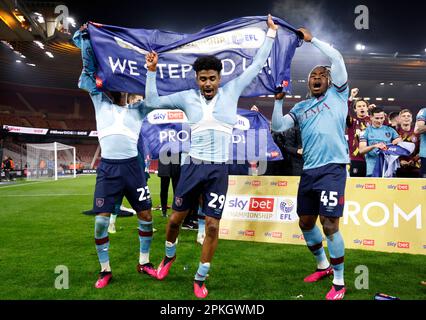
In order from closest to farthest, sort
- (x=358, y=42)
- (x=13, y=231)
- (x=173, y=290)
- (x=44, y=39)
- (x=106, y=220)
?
1. (x=173, y=290)
2. (x=106, y=220)
3. (x=13, y=231)
4. (x=44, y=39)
5. (x=358, y=42)

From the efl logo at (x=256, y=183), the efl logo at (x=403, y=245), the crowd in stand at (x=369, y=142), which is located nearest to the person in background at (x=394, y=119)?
the crowd in stand at (x=369, y=142)

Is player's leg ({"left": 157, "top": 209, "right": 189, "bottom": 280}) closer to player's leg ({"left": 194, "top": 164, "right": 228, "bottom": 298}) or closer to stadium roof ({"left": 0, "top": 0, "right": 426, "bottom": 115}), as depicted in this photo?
player's leg ({"left": 194, "top": 164, "right": 228, "bottom": 298})

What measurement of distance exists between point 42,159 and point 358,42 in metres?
32.3

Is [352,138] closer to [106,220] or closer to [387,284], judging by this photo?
[387,284]

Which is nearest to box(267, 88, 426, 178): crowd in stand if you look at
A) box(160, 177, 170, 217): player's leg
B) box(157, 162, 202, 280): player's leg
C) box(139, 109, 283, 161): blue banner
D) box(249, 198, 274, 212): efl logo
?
box(139, 109, 283, 161): blue banner

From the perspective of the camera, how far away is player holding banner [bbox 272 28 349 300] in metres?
3.54

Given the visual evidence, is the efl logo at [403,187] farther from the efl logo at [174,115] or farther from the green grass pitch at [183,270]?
the efl logo at [174,115]

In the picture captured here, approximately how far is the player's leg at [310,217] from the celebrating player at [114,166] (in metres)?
1.74

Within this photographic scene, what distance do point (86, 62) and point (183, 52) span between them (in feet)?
4.05

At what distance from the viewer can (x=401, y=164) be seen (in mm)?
7316

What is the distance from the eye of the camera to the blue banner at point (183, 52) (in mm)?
4605

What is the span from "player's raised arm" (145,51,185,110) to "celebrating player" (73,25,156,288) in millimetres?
456
